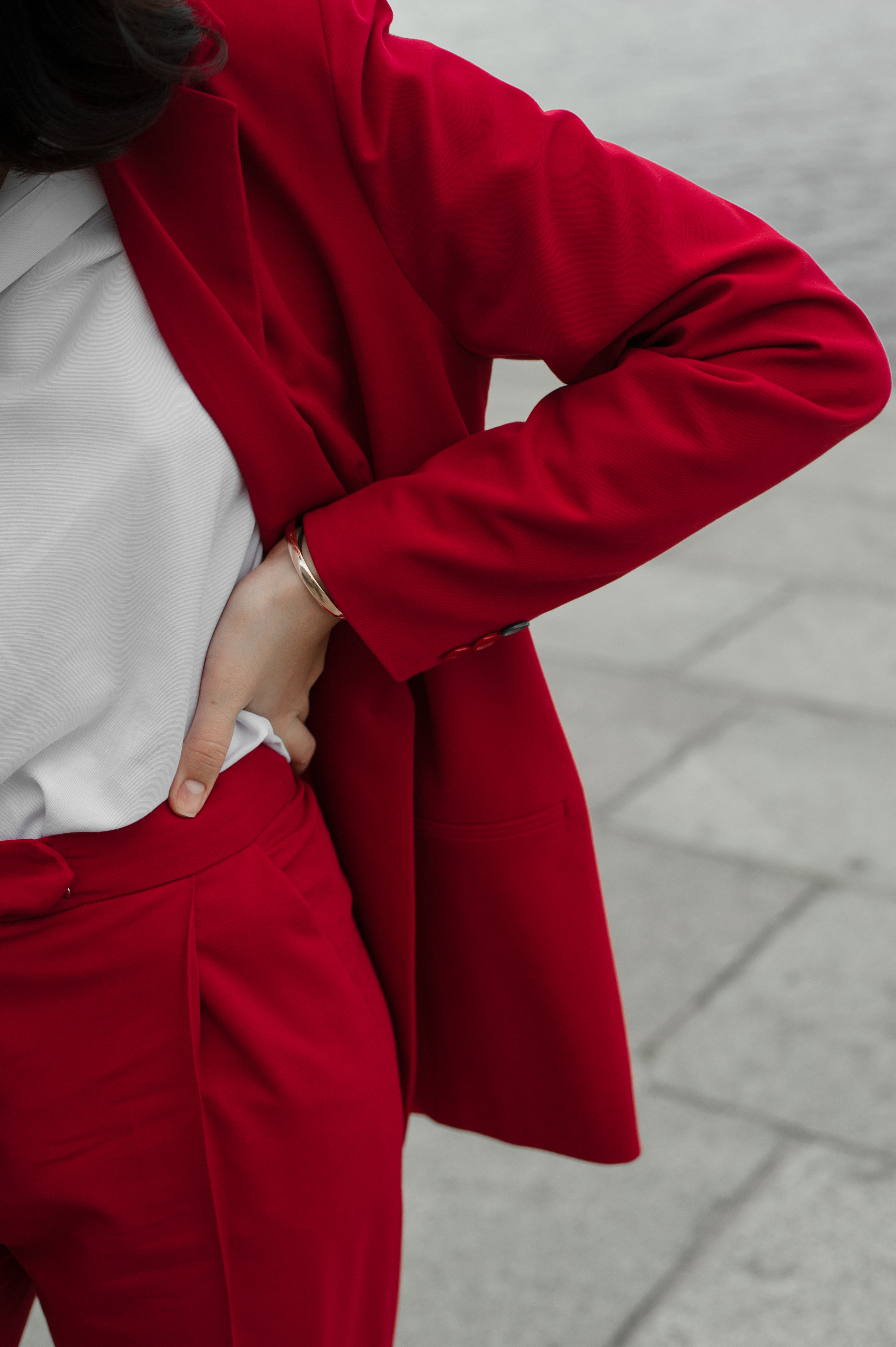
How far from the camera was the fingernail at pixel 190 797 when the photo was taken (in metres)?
1.18

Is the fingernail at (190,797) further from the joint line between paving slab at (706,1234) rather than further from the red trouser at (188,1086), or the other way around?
the joint line between paving slab at (706,1234)

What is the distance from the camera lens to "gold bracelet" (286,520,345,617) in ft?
4.00

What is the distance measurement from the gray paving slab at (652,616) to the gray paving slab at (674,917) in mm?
1049

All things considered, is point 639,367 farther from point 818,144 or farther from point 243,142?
point 818,144

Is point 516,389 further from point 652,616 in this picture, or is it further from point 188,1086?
point 188,1086

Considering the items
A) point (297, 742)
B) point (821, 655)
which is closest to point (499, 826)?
point (297, 742)

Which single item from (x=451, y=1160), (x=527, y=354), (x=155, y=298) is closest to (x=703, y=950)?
(x=451, y=1160)

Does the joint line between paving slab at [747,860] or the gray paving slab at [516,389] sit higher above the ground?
the joint line between paving slab at [747,860]

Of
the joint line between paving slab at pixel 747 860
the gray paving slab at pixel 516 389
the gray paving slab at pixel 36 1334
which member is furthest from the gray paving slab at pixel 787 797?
the gray paving slab at pixel 516 389

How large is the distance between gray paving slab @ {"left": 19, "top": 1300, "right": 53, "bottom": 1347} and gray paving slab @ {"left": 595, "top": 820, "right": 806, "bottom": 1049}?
1128 millimetres

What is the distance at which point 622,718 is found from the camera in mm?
3986

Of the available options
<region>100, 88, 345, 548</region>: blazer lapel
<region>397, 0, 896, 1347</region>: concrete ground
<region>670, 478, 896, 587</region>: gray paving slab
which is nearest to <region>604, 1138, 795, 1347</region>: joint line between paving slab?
<region>397, 0, 896, 1347</region>: concrete ground

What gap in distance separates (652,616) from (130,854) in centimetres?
358

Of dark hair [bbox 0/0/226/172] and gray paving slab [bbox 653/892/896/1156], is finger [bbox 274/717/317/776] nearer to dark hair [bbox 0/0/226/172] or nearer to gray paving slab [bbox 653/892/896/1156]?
dark hair [bbox 0/0/226/172]
